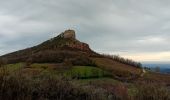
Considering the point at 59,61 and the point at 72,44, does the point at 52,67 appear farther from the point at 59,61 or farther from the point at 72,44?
the point at 72,44

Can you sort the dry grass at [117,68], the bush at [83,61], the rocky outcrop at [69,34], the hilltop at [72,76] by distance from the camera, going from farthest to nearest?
the rocky outcrop at [69,34], the dry grass at [117,68], the bush at [83,61], the hilltop at [72,76]

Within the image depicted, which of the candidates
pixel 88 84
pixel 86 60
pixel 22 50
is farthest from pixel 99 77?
pixel 22 50

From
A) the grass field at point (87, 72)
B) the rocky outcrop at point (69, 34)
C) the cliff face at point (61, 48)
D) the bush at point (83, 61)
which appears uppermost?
the rocky outcrop at point (69, 34)

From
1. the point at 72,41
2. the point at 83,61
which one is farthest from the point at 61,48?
the point at 83,61

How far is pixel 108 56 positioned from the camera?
2852 centimetres

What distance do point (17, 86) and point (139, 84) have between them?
4635 mm

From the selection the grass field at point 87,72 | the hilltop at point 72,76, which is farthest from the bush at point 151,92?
the grass field at point 87,72

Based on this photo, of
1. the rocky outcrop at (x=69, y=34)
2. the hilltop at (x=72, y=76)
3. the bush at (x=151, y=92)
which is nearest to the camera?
the hilltop at (x=72, y=76)

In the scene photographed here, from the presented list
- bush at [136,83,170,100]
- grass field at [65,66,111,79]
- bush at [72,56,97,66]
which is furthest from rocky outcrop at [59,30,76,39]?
bush at [136,83,170,100]

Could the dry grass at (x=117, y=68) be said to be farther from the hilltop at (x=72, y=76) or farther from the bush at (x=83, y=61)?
the bush at (x=83, y=61)

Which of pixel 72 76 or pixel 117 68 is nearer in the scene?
pixel 72 76

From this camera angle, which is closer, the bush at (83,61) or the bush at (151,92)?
the bush at (151,92)

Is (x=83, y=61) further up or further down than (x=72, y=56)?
further down

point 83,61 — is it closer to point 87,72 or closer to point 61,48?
point 87,72
